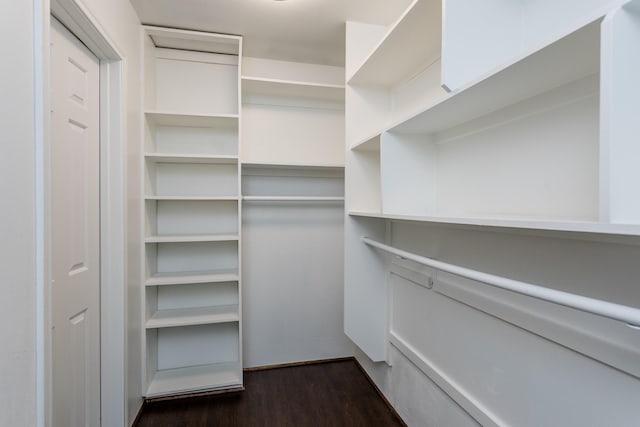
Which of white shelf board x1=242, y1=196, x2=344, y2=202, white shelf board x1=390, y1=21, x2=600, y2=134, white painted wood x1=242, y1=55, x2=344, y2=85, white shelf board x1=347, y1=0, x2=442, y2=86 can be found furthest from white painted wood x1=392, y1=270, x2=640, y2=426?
white painted wood x1=242, y1=55, x2=344, y2=85

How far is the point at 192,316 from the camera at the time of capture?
2166 mm

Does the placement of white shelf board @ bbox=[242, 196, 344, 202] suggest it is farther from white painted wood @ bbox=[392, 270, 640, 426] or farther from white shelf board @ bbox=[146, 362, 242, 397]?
white shelf board @ bbox=[146, 362, 242, 397]

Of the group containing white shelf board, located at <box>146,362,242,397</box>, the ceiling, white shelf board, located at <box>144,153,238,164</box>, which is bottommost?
white shelf board, located at <box>146,362,242,397</box>

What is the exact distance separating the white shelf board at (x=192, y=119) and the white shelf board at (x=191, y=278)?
110 cm

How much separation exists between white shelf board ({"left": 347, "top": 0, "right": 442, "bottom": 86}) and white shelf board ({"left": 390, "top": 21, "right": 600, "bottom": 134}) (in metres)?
0.43

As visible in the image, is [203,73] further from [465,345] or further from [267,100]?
[465,345]

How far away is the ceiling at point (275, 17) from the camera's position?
6.02 ft

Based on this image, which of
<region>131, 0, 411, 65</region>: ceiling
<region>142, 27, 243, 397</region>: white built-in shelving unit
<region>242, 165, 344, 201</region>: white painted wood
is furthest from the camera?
<region>242, 165, 344, 201</region>: white painted wood

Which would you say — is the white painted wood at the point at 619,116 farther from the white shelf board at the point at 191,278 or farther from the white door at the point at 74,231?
the white shelf board at the point at 191,278

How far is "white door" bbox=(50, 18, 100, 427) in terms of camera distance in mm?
1263

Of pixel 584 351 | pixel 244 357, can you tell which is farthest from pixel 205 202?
pixel 584 351

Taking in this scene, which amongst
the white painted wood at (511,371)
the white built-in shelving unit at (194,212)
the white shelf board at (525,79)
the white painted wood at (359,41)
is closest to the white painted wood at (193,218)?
the white built-in shelving unit at (194,212)

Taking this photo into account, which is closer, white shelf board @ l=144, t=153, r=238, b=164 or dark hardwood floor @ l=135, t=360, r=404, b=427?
dark hardwood floor @ l=135, t=360, r=404, b=427

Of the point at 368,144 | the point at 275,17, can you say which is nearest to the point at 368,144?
the point at 368,144
